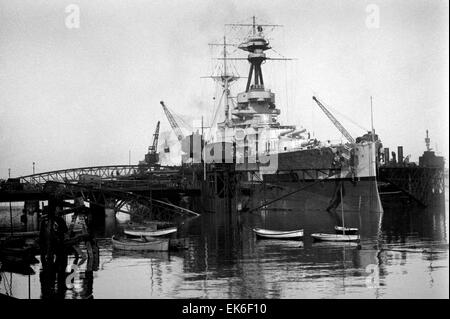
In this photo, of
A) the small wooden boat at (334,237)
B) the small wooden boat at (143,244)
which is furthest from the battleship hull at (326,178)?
the small wooden boat at (143,244)

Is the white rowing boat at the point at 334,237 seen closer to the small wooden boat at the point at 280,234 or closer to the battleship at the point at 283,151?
the small wooden boat at the point at 280,234

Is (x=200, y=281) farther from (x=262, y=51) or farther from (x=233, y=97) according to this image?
(x=233, y=97)

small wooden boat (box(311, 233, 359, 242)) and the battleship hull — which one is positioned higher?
the battleship hull

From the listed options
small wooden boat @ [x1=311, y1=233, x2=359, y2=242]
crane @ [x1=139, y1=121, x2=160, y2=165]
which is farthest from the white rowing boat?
crane @ [x1=139, y1=121, x2=160, y2=165]

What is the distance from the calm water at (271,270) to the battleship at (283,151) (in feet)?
34.6

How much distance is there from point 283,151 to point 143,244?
35191 mm

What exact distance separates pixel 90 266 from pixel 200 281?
8630 mm

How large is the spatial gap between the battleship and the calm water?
10.5 metres

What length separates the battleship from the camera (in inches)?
2466

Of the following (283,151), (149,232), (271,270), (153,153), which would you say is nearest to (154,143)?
(153,153)

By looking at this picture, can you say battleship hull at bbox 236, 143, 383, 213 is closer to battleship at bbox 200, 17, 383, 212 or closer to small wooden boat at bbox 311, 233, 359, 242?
battleship at bbox 200, 17, 383, 212
